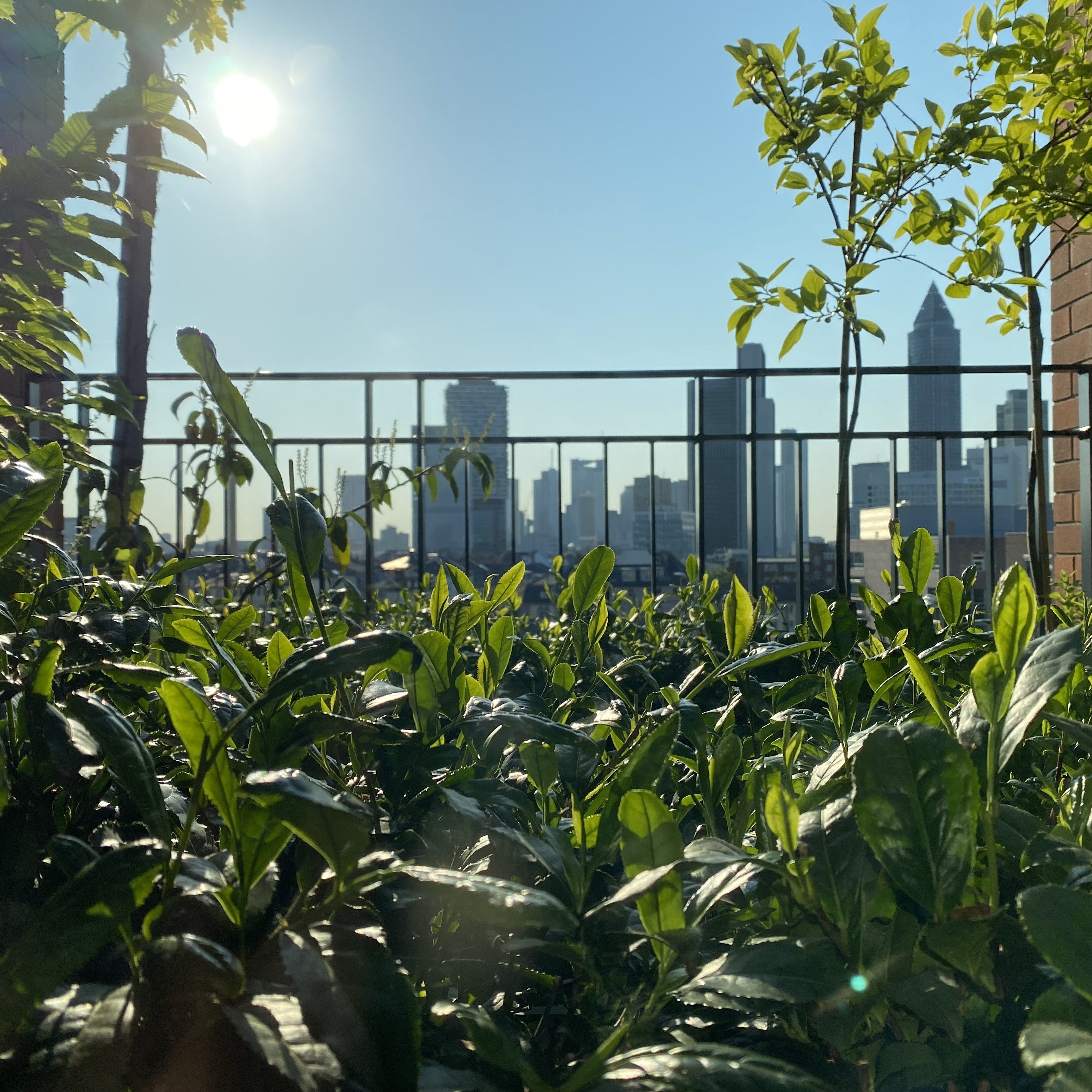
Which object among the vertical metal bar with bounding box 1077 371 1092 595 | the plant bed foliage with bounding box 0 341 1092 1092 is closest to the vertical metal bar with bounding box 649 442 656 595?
the vertical metal bar with bounding box 1077 371 1092 595

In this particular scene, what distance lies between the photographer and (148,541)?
204 cm

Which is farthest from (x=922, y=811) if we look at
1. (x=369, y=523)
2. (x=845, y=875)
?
(x=369, y=523)

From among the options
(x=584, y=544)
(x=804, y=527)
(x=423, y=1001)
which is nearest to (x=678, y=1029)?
(x=423, y=1001)

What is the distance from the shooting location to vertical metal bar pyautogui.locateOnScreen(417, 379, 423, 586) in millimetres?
3922

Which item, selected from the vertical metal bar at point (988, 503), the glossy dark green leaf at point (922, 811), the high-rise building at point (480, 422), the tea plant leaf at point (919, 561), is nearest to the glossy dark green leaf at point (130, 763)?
the glossy dark green leaf at point (922, 811)

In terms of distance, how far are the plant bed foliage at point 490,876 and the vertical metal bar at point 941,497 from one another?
3.74 m

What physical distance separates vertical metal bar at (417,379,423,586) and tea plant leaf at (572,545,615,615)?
9.71 ft

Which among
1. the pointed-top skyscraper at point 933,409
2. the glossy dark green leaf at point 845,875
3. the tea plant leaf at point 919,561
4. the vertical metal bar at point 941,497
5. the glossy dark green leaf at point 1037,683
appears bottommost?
the glossy dark green leaf at point 845,875

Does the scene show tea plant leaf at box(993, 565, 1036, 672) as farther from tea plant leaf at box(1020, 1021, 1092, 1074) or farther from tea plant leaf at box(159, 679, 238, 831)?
tea plant leaf at box(159, 679, 238, 831)

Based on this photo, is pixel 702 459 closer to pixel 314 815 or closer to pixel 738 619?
pixel 738 619

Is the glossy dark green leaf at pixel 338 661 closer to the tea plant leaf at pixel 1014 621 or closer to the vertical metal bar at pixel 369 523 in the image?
the tea plant leaf at pixel 1014 621

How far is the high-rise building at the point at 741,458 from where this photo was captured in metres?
4.56

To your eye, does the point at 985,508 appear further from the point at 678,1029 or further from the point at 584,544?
the point at 678,1029

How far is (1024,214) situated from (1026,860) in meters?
2.50
